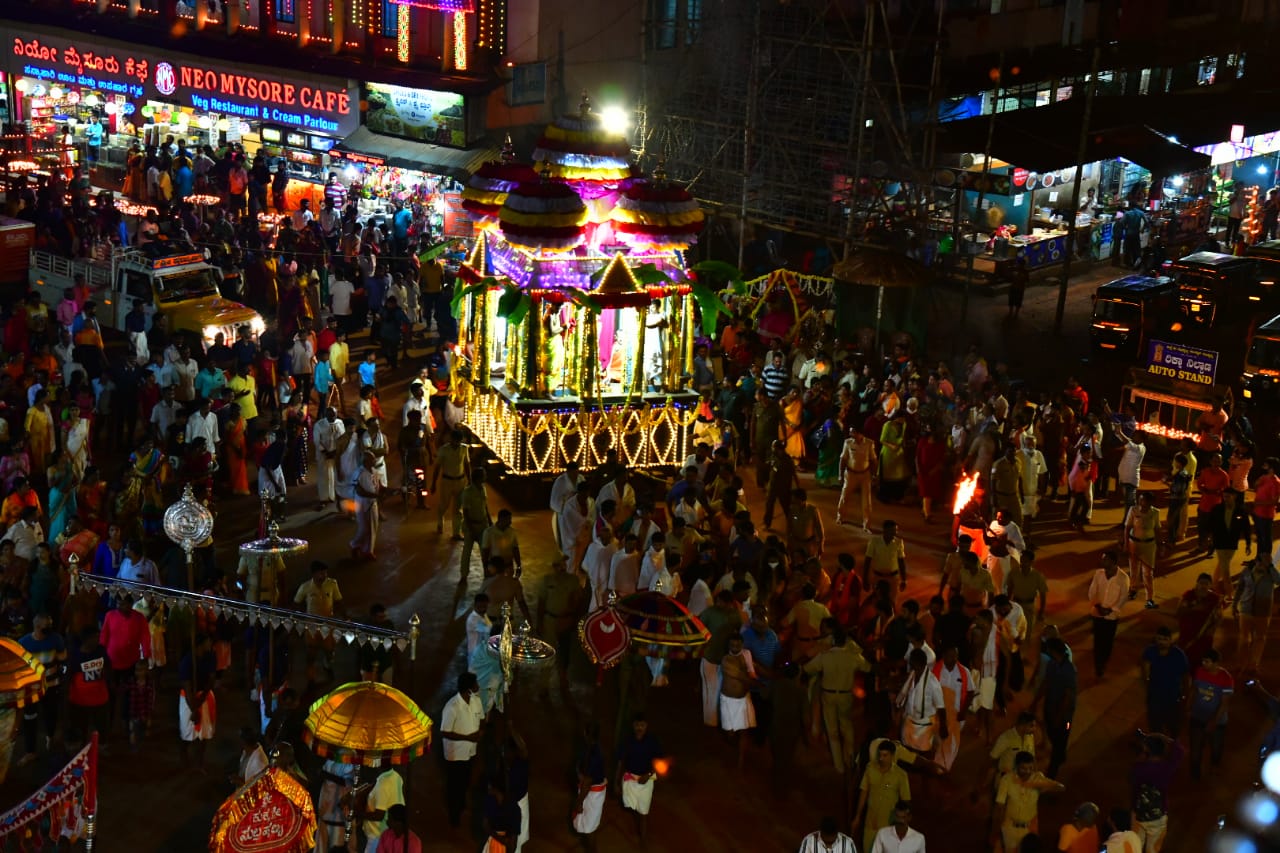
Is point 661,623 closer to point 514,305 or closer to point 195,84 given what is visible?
point 514,305

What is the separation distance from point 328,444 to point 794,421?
5.59 meters

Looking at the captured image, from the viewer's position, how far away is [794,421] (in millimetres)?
18141

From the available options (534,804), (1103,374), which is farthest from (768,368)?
(534,804)

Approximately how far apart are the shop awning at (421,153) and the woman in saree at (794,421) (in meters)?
11.5

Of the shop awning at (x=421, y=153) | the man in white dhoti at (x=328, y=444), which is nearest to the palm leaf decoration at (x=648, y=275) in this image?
the man in white dhoti at (x=328, y=444)

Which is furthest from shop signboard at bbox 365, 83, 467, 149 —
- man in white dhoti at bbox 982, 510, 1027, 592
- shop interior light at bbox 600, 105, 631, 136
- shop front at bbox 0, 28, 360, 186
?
man in white dhoti at bbox 982, 510, 1027, 592

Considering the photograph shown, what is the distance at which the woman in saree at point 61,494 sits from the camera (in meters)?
14.3

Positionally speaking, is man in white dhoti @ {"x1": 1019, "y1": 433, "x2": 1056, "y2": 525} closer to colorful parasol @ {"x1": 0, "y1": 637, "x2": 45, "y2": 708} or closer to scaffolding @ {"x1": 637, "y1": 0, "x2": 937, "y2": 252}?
scaffolding @ {"x1": 637, "y1": 0, "x2": 937, "y2": 252}

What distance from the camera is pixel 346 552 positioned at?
51.1ft

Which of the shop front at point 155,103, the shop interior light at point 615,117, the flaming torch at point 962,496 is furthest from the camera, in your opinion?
the shop front at point 155,103

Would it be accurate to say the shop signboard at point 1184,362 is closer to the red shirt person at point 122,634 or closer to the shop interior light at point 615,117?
the shop interior light at point 615,117

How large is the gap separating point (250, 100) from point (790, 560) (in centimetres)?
2284

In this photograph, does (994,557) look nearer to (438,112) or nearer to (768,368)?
(768,368)

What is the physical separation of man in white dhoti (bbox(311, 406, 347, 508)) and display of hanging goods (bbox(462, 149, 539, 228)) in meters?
2.87
